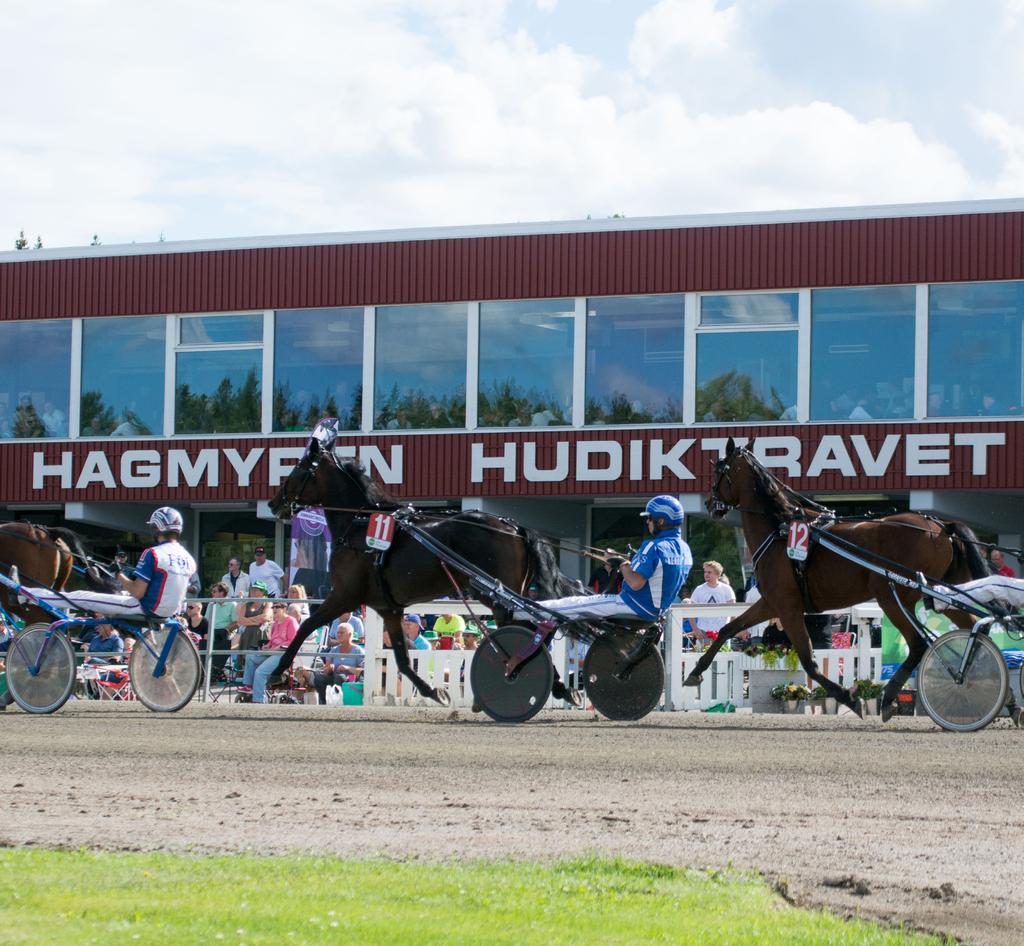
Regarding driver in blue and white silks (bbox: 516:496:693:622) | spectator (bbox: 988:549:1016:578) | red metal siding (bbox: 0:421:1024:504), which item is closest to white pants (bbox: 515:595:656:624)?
driver in blue and white silks (bbox: 516:496:693:622)

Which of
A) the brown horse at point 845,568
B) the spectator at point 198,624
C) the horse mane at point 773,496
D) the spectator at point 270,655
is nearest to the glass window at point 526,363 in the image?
the spectator at point 198,624

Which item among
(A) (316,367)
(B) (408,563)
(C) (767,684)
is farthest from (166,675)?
(A) (316,367)

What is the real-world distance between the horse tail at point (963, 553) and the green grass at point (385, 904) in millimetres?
8321

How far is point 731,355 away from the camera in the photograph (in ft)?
84.4

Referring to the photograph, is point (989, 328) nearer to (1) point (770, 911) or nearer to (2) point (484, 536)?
(2) point (484, 536)

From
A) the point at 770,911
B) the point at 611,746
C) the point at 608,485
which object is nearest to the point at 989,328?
the point at 608,485

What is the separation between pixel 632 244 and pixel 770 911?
20.3 meters

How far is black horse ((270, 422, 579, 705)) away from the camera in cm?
1598

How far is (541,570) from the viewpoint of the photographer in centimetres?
1609

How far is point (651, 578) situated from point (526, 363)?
12.6m

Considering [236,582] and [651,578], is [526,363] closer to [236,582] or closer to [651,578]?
[236,582]

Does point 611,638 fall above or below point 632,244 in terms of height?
below

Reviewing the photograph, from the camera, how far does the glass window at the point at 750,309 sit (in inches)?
1004

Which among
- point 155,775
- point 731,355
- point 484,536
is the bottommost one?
point 155,775
